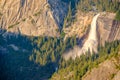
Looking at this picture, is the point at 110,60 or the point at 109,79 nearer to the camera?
the point at 109,79

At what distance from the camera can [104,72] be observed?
18988 centimetres

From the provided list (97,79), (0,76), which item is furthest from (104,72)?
(0,76)

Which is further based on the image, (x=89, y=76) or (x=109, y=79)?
(x=89, y=76)

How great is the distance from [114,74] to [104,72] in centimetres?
687

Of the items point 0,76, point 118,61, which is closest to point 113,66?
point 118,61

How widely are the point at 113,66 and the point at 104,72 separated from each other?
15.8 ft

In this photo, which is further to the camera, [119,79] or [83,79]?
[83,79]

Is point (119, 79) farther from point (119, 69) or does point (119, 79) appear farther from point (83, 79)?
point (83, 79)

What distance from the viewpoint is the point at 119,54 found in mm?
197375

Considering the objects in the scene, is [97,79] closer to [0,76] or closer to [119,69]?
[119,69]

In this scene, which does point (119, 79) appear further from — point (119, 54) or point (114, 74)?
point (119, 54)

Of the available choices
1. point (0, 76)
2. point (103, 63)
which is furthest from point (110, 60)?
point (0, 76)

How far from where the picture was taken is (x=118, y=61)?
7569 inches

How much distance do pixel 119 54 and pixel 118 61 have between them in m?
6.05
